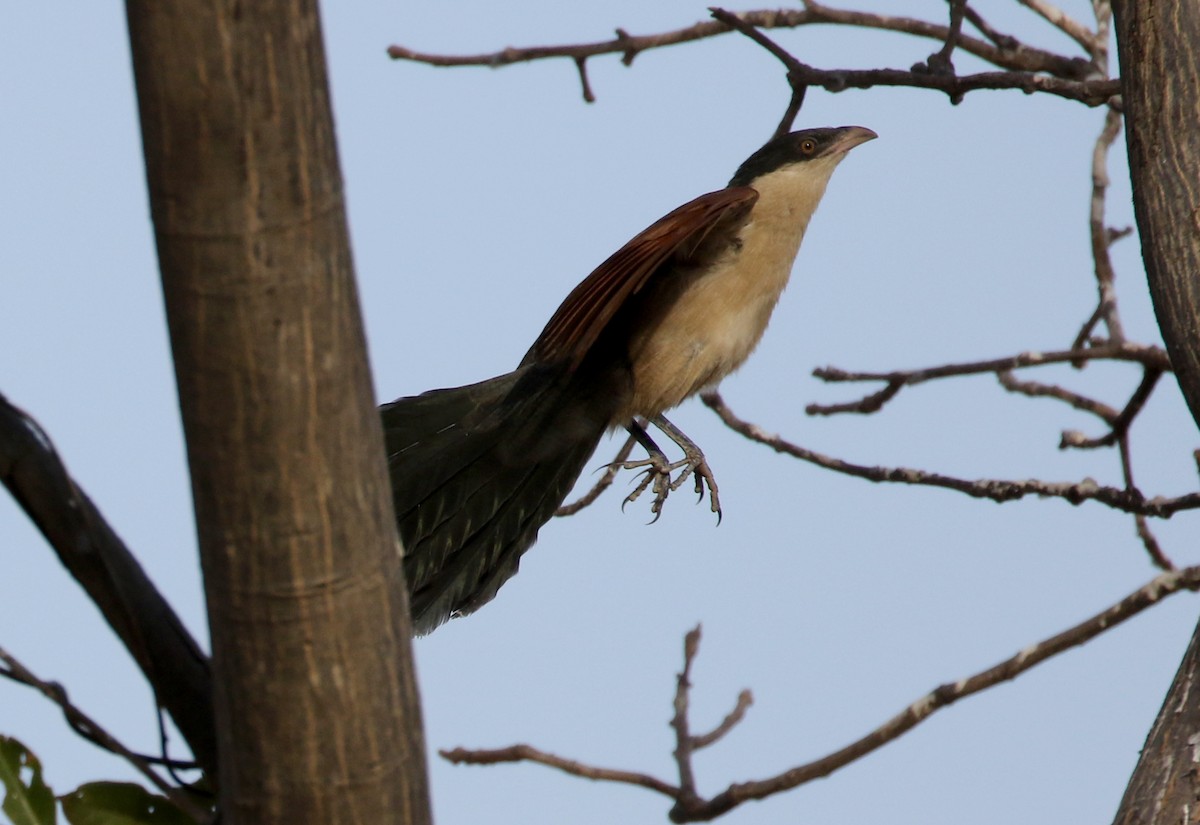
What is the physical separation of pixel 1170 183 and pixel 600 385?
3.99 feet

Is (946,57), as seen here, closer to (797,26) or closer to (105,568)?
(797,26)

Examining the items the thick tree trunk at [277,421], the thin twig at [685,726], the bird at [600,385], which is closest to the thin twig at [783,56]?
the bird at [600,385]

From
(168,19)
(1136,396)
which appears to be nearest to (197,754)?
(168,19)

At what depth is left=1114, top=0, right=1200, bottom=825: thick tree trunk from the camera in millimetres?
2023

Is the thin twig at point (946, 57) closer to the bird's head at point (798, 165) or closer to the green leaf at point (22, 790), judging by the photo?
the bird's head at point (798, 165)

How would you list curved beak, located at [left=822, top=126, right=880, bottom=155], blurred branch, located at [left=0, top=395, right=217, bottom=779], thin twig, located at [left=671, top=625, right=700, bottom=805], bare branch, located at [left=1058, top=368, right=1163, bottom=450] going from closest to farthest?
blurred branch, located at [left=0, top=395, right=217, bottom=779] < thin twig, located at [left=671, top=625, right=700, bottom=805] < bare branch, located at [left=1058, top=368, right=1163, bottom=450] < curved beak, located at [left=822, top=126, right=880, bottom=155]

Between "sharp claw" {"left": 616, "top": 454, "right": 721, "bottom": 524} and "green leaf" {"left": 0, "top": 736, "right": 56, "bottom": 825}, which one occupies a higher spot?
"sharp claw" {"left": 616, "top": 454, "right": 721, "bottom": 524}

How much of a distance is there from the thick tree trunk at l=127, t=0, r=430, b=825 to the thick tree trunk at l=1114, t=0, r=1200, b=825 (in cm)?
118

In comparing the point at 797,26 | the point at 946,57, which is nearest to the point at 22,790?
the point at 946,57

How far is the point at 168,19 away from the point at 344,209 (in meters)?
0.21

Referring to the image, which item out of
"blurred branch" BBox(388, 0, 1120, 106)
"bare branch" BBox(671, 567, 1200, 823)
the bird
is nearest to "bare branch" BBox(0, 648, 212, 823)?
the bird

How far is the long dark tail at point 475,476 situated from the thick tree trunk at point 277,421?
3.19ft

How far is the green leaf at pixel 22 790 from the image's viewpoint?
1520 millimetres

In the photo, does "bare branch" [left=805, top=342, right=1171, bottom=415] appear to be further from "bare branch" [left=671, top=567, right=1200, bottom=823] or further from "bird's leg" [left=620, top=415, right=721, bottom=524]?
"bare branch" [left=671, top=567, right=1200, bottom=823]
